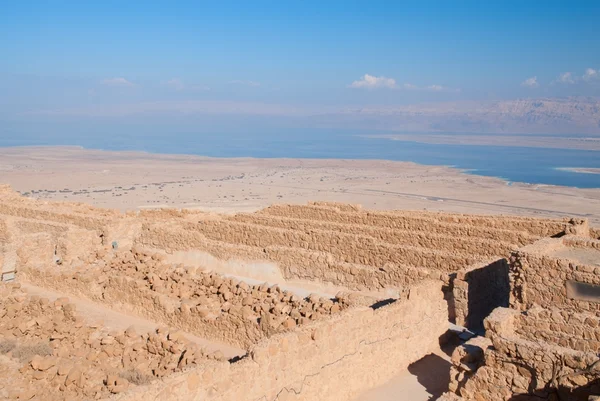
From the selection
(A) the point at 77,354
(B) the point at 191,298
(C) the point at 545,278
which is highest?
(C) the point at 545,278

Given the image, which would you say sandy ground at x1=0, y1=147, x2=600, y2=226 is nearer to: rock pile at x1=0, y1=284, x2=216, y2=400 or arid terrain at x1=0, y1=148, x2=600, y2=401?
arid terrain at x1=0, y1=148, x2=600, y2=401

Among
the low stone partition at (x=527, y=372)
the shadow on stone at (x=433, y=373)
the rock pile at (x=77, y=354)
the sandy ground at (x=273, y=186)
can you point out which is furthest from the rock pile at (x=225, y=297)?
the sandy ground at (x=273, y=186)

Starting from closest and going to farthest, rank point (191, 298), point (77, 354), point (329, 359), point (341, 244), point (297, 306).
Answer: point (329, 359), point (77, 354), point (297, 306), point (191, 298), point (341, 244)

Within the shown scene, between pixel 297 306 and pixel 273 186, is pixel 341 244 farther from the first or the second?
pixel 273 186

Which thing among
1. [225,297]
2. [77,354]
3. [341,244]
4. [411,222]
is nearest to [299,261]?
[341,244]

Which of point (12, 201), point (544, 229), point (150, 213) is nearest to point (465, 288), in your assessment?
point (544, 229)

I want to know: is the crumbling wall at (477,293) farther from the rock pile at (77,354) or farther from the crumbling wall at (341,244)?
the rock pile at (77,354)

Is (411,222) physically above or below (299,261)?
above
